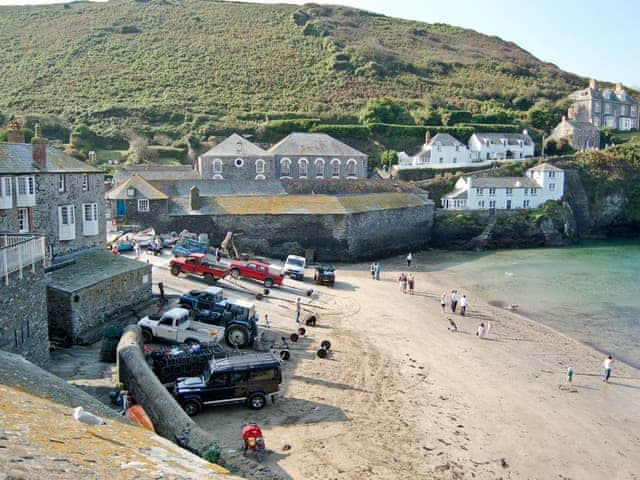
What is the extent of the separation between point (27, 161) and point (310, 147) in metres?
33.5

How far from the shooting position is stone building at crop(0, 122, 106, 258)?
62.2 feet

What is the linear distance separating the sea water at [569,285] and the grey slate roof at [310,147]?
1489cm

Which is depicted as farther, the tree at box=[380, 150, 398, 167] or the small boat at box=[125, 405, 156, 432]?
the tree at box=[380, 150, 398, 167]

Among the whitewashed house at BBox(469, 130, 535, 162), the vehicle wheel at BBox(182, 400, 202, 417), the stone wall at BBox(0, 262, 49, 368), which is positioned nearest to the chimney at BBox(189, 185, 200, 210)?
the stone wall at BBox(0, 262, 49, 368)

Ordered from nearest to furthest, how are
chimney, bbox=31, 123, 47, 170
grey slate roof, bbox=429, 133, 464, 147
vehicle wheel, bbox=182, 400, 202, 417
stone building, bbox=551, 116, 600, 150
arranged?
vehicle wheel, bbox=182, 400, 202, 417 → chimney, bbox=31, 123, 47, 170 → grey slate roof, bbox=429, 133, 464, 147 → stone building, bbox=551, 116, 600, 150

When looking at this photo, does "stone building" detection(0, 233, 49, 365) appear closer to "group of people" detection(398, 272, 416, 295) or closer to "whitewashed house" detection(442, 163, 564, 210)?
"group of people" detection(398, 272, 416, 295)

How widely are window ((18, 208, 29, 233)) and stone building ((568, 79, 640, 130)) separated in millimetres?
75845

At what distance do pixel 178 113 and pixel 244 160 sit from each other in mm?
23460

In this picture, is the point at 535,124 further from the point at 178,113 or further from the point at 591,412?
the point at 591,412

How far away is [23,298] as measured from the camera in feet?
44.1

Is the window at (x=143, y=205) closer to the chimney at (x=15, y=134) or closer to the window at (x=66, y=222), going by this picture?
the window at (x=66, y=222)

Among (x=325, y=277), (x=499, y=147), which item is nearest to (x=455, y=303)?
(x=325, y=277)

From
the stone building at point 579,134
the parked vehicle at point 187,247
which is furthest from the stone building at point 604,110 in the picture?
the parked vehicle at point 187,247

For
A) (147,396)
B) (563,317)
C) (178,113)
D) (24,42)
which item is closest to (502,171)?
(563,317)
